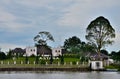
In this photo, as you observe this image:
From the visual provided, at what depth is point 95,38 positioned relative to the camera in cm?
9106

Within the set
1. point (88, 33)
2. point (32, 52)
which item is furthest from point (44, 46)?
point (88, 33)

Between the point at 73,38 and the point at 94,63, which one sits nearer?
the point at 94,63

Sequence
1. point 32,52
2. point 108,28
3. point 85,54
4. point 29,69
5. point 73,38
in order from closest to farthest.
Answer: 1. point 29,69
2. point 108,28
3. point 85,54
4. point 32,52
5. point 73,38

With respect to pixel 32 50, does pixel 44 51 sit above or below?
below

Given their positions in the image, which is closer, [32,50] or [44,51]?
[44,51]

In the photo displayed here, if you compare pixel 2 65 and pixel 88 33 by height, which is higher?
pixel 88 33

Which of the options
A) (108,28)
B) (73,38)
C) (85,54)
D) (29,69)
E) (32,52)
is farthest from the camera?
(73,38)

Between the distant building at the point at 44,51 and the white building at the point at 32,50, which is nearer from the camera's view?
the distant building at the point at 44,51

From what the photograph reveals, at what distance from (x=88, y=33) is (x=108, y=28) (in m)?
5.33

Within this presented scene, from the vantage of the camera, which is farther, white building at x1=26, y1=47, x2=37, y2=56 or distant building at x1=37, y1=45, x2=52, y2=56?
white building at x1=26, y1=47, x2=37, y2=56

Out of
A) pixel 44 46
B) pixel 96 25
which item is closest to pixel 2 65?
pixel 96 25

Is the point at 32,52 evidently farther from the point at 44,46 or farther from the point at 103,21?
the point at 103,21

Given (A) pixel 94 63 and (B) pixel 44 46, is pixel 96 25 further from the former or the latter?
(B) pixel 44 46

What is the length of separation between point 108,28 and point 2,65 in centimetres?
2867
